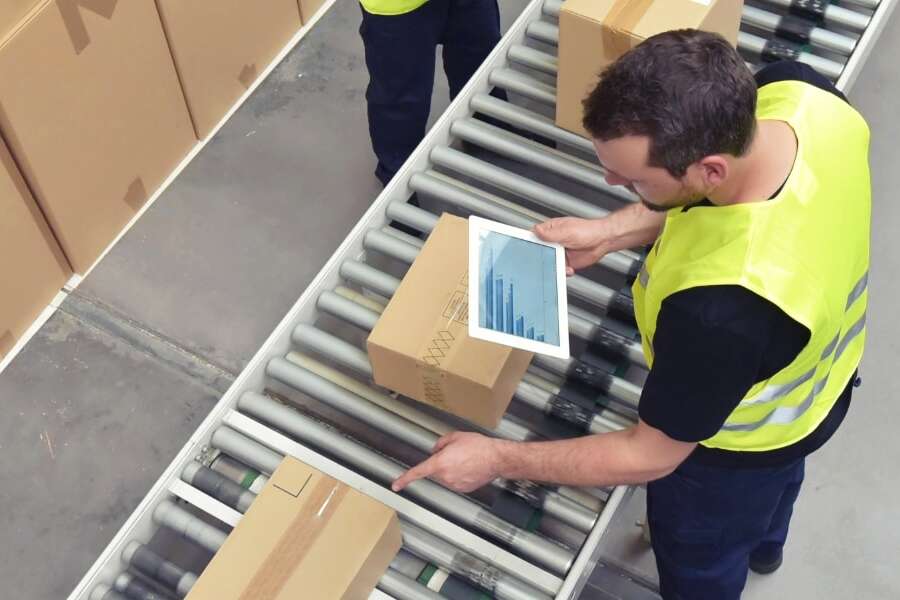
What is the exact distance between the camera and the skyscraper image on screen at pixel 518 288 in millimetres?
2270

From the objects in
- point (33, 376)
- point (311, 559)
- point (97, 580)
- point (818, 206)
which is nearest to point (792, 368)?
point (818, 206)

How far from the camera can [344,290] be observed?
2822mm

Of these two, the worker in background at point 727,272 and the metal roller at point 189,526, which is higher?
the worker in background at point 727,272

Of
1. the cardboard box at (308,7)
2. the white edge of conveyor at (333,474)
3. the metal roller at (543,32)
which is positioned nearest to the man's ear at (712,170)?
the white edge of conveyor at (333,474)

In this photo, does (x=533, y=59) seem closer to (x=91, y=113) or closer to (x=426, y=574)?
(x=91, y=113)

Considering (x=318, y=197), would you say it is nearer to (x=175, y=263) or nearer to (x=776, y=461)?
(x=175, y=263)

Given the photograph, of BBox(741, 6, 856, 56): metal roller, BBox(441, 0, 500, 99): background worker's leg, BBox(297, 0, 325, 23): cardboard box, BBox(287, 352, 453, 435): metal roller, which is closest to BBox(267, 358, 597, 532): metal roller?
BBox(287, 352, 453, 435): metal roller

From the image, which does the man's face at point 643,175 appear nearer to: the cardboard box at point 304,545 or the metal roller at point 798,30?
the cardboard box at point 304,545

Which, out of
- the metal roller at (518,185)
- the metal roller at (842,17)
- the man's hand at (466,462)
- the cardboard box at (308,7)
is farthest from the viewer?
the cardboard box at (308,7)

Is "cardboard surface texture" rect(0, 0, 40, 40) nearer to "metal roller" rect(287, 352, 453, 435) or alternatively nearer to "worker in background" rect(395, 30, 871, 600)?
"metal roller" rect(287, 352, 453, 435)

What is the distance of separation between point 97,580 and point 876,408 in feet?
7.24

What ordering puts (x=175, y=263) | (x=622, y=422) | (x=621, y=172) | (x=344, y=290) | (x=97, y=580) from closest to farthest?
1. (x=621, y=172)
2. (x=97, y=580)
3. (x=622, y=422)
4. (x=344, y=290)
5. (x=175, y=263)

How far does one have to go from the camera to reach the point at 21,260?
3.24 metres

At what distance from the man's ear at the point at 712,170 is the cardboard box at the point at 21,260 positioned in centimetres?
214
